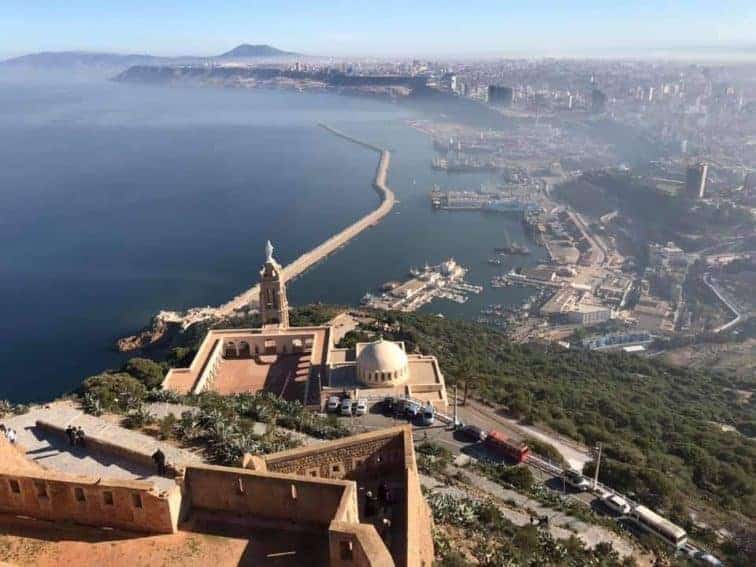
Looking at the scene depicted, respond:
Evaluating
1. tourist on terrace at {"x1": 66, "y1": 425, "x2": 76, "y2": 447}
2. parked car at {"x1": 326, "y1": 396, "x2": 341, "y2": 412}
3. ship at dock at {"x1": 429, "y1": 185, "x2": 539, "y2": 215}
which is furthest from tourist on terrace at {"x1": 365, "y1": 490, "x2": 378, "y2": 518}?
ship at dock at {"x1": 429, "y1": 185, "x2": 539, "y2": 215}

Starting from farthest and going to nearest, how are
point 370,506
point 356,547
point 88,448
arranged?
point 88,448, point 370,506, point 356,547

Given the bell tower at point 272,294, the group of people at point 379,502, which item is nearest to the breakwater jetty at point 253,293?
the bell tower at point 272,294

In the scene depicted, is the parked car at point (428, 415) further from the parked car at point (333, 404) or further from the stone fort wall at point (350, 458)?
the stone fort wall at point (350, 458)

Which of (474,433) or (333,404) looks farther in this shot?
(333,404)

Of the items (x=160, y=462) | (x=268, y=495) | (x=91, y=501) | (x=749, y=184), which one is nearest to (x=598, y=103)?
(x=749, y=184)

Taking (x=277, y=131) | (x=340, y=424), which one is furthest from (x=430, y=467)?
(x=277, y=131)

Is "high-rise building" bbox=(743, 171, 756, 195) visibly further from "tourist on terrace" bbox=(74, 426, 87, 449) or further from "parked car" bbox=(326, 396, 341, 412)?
"tourist on terrace" bbox=(74, 426, 87, 449)

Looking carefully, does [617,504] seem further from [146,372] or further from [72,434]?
[146,372]
